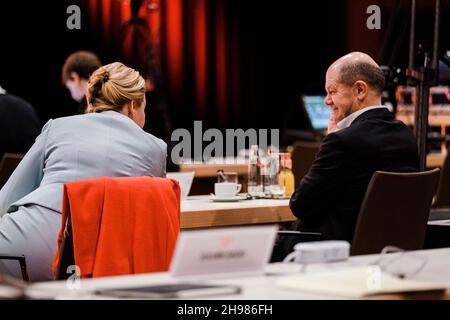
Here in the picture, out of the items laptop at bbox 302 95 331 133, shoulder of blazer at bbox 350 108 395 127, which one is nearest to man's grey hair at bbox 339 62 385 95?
shoulder of blazer at bbox 350 108 395 127

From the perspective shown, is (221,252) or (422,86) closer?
A: (221,252)

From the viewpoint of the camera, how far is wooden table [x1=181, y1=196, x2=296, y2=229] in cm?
341

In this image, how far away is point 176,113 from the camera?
939 cm

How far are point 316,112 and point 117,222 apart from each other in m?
4.62

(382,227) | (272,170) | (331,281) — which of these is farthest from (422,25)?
(331,281)

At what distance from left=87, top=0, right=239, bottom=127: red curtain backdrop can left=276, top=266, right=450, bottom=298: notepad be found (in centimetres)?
710

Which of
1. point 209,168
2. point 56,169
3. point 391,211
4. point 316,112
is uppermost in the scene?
point 56,169

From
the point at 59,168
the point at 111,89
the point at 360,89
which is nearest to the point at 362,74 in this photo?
the point at 360,89

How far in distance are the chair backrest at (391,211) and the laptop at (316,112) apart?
401cm

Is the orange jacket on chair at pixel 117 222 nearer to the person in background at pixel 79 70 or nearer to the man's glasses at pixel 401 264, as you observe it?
the man's glasses at pixel 401 264

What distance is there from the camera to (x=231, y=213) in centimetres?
352

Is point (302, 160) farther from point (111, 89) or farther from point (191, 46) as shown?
point (191, 46)

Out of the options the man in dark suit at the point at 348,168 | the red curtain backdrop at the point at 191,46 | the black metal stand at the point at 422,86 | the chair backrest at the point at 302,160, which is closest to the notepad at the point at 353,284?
the man in dark suit at the point at 348,168

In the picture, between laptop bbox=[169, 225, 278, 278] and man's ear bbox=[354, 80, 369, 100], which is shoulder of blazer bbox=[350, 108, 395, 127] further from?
laptop bbox=[169, 225, 278, 278]
